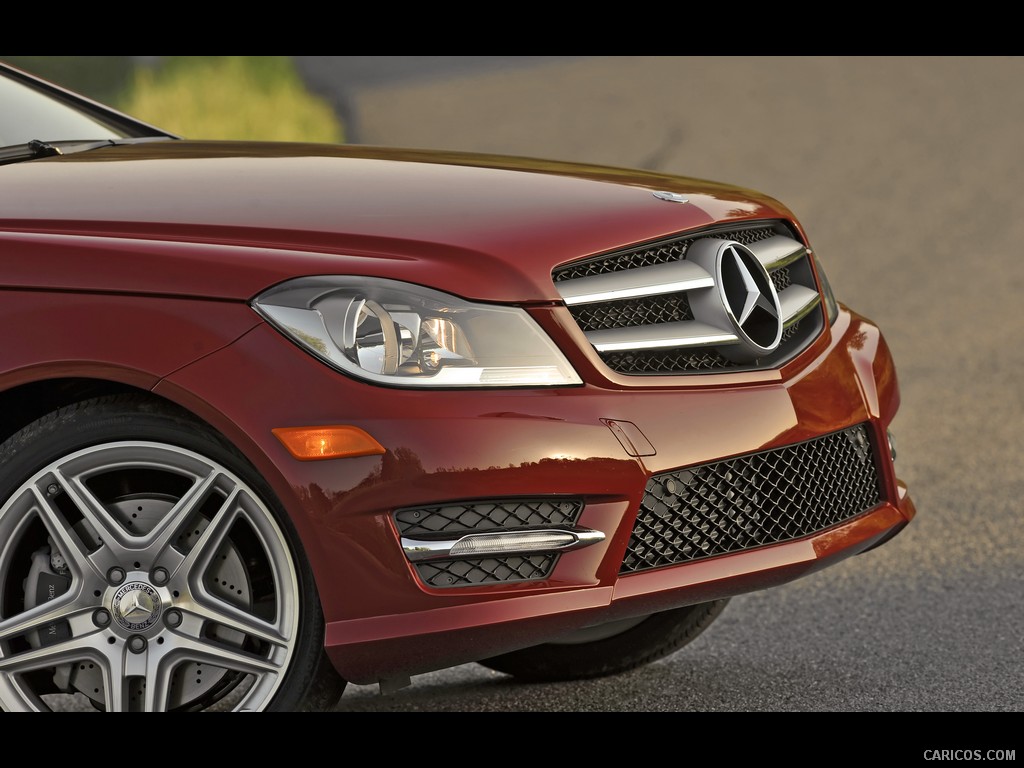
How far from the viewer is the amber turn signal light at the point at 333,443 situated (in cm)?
281

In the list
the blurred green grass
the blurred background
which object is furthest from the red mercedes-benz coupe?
the blurred green grass

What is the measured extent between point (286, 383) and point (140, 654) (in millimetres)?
705

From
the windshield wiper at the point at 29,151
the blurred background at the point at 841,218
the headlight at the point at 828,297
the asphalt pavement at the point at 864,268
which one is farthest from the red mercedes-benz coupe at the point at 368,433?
the blurred background at the point at 841,218

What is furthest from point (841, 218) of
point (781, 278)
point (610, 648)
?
point (781, 278)

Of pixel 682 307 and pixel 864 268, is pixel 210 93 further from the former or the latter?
pixel 682 307

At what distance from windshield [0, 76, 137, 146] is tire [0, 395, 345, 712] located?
147 cm

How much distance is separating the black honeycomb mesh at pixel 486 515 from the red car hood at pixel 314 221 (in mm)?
431

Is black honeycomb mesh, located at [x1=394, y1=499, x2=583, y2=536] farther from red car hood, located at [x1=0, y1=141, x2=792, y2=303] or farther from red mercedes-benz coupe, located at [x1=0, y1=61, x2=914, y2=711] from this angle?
red car hood, located at [x1=0, y1=141, x2=792, y2=303]

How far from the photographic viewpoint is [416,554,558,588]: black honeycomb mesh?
2887mm

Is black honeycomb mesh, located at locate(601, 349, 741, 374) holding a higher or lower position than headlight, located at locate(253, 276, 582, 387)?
lower

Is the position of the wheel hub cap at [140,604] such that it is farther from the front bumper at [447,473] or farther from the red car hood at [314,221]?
the red car hood at [314,221]

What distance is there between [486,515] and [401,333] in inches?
16.2

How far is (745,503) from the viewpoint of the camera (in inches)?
124
